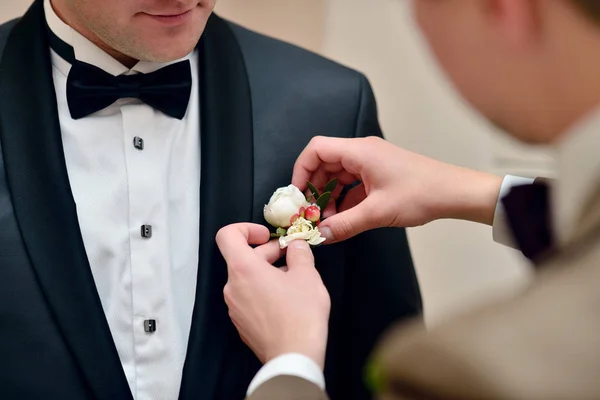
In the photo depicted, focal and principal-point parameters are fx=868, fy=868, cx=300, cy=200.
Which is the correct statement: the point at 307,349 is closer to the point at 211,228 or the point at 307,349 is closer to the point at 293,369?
the point at 293,369

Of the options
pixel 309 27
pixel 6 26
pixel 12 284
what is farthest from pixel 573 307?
pixel 309 27

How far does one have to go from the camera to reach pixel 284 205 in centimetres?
141

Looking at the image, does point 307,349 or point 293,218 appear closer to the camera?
point 307,349

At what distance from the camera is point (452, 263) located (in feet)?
5.89

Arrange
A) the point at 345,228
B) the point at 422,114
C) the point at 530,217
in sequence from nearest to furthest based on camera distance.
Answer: the point at 530,217
the point at 345,228
the point at 422,114

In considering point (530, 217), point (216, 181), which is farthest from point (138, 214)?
point (530, 217)

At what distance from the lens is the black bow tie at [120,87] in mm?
1459

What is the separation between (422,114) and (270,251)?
616 mm

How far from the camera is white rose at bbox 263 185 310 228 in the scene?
1.41 meters

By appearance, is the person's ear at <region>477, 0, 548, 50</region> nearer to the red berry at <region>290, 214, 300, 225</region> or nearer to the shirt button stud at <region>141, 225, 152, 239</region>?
the red berry at <region>290, 214, 300, 225</region>

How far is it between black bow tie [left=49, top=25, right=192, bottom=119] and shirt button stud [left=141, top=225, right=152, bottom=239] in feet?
0.68

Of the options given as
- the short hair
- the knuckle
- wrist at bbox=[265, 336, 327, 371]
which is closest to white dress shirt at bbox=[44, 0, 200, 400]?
the knuckle

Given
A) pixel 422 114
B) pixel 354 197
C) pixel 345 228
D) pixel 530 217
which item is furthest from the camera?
pixel 422 114

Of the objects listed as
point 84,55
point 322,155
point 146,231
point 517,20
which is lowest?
point 146,231
